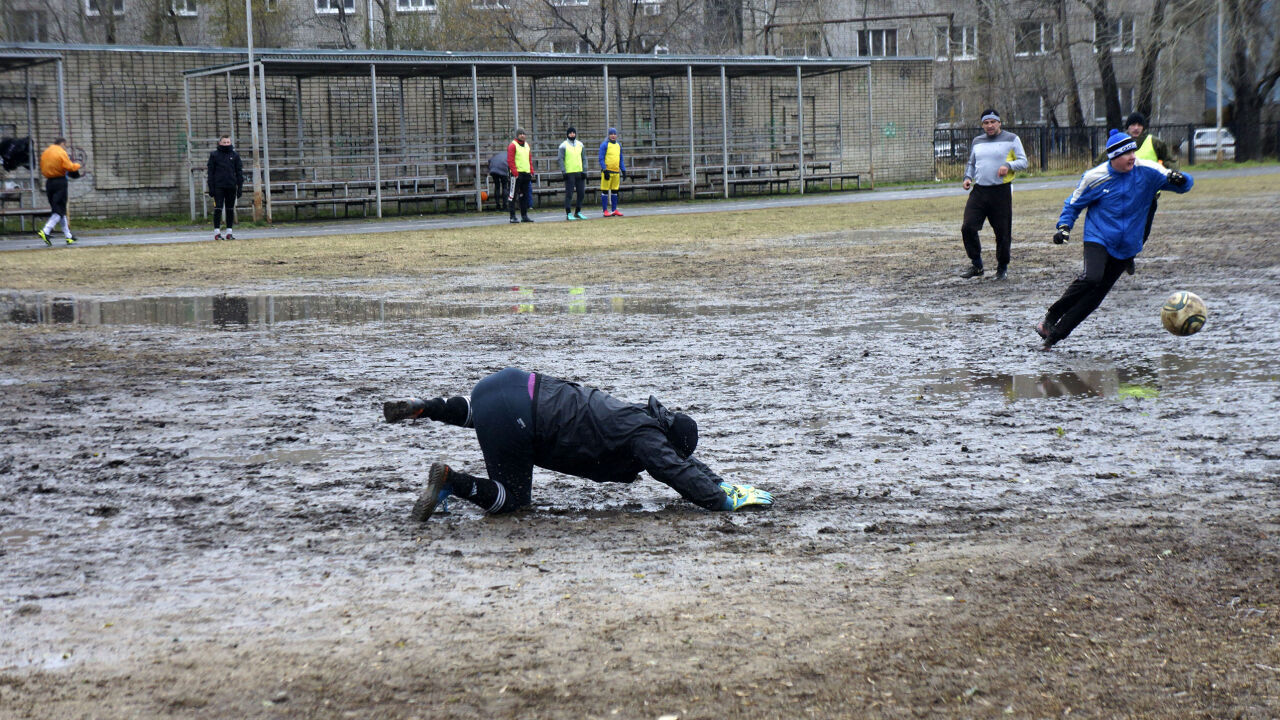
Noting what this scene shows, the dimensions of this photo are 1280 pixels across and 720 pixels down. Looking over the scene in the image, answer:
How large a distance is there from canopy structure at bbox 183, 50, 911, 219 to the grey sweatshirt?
16.8 m

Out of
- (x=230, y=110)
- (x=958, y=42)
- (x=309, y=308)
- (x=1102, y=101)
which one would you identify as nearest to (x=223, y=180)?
(x=230, y=110)

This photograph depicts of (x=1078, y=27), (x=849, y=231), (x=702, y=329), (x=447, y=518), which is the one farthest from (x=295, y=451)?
(x=1078, y=27)

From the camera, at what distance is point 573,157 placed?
27219mm

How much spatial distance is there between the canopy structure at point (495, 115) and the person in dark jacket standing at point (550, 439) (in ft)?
73.4

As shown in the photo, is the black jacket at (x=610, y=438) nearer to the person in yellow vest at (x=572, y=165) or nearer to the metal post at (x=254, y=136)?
the person in yellow vest at (x=572, y=165)

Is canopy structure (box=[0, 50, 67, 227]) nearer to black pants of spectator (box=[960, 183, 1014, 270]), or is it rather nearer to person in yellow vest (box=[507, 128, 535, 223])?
person in yellow vest (box=[507, 128, 535, 223])

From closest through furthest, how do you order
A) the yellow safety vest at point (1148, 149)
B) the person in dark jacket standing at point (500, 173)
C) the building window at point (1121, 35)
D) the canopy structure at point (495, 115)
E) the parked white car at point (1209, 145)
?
the yellow safety vest at point (1148, 149)
the canopy structure at point (495, 115)
the person in dark jacket standing at point (500, 173)
the building window at point (1121, 35)
the parked white car at point (1209, 145)

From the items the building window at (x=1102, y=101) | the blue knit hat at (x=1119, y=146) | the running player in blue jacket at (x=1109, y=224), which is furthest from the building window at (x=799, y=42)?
the running player in blue jacket at (x=1109, y=224)

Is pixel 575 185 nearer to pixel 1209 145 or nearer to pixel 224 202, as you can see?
pixel 224 202

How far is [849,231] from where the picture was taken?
2211 cm

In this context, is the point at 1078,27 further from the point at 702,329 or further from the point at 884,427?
the point at 884,427

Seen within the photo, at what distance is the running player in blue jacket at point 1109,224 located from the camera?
9.52 m

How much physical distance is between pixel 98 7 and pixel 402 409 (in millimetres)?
45797

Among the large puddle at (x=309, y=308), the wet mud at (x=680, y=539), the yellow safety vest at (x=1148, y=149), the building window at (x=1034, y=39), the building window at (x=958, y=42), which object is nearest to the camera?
the wet mud at (x=680, y=539)
